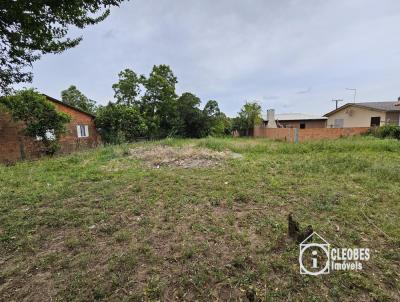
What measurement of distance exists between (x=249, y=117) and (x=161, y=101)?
9.26 m

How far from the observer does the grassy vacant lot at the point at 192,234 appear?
75.0 inches

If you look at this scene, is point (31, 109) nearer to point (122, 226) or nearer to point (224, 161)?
point (224, 161)

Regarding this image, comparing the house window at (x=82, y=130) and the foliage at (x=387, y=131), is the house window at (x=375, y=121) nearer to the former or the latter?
the foliage at (x=387, y=131)

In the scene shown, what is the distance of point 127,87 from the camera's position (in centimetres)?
1978

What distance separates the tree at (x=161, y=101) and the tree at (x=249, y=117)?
25.1 ft

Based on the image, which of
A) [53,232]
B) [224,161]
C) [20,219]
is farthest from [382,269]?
[224,161]

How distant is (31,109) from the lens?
385 inches

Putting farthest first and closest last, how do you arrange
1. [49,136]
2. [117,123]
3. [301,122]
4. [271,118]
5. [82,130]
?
[301,122] → [271,118] → [117,123] → [82,130] → [49,136]

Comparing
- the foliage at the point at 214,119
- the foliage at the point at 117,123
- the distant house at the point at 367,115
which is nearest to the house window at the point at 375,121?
the distant house at the point at 367,115

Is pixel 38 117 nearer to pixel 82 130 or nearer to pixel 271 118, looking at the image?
pixel 82 130

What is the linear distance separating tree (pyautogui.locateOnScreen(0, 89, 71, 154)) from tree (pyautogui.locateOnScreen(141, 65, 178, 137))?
9.17m

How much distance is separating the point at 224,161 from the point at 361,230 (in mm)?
4938

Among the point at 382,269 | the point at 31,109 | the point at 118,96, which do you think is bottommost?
the point at 382,269

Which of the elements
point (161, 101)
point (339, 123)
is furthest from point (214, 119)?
point (339, 123)
